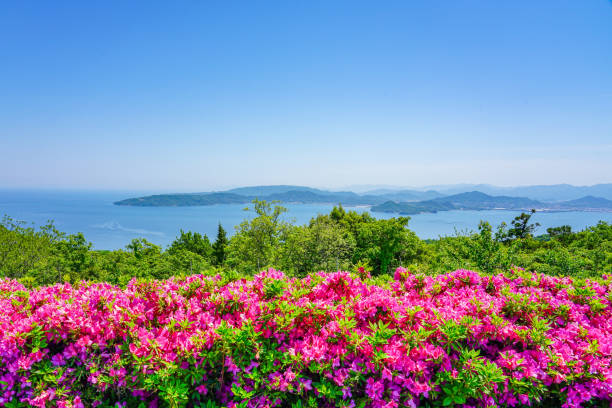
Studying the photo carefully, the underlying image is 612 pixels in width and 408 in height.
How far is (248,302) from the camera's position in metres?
2.82

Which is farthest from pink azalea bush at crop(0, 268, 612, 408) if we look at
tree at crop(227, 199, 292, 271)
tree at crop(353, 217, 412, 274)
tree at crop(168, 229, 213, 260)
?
tree at crop(168, 229, 213, 260)

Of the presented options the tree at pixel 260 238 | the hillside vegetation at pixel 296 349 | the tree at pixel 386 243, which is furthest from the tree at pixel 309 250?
the hillside vegetation at pixel 296 349

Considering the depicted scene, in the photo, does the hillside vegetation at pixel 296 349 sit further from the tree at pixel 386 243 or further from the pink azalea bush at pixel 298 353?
the tree at pixel 386 243

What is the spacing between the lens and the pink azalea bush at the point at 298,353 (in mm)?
2238

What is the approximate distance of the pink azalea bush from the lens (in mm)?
2238

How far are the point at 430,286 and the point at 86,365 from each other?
11.9ft

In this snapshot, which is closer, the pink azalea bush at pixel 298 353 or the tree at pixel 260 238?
the pink azalea bush at pixel 298 353

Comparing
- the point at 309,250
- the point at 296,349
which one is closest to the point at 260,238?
the point at 309,250

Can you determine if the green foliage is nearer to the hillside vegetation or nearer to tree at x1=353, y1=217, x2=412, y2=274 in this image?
tree at x1=353, y1=217, x2=412, y2=274

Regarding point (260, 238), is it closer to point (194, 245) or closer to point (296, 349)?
point (296, 349)

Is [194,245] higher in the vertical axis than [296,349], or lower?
lower

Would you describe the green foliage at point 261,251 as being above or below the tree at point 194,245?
above

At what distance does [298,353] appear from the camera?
2.29 metres

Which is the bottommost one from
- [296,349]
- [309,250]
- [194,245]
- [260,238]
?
[194,245]
